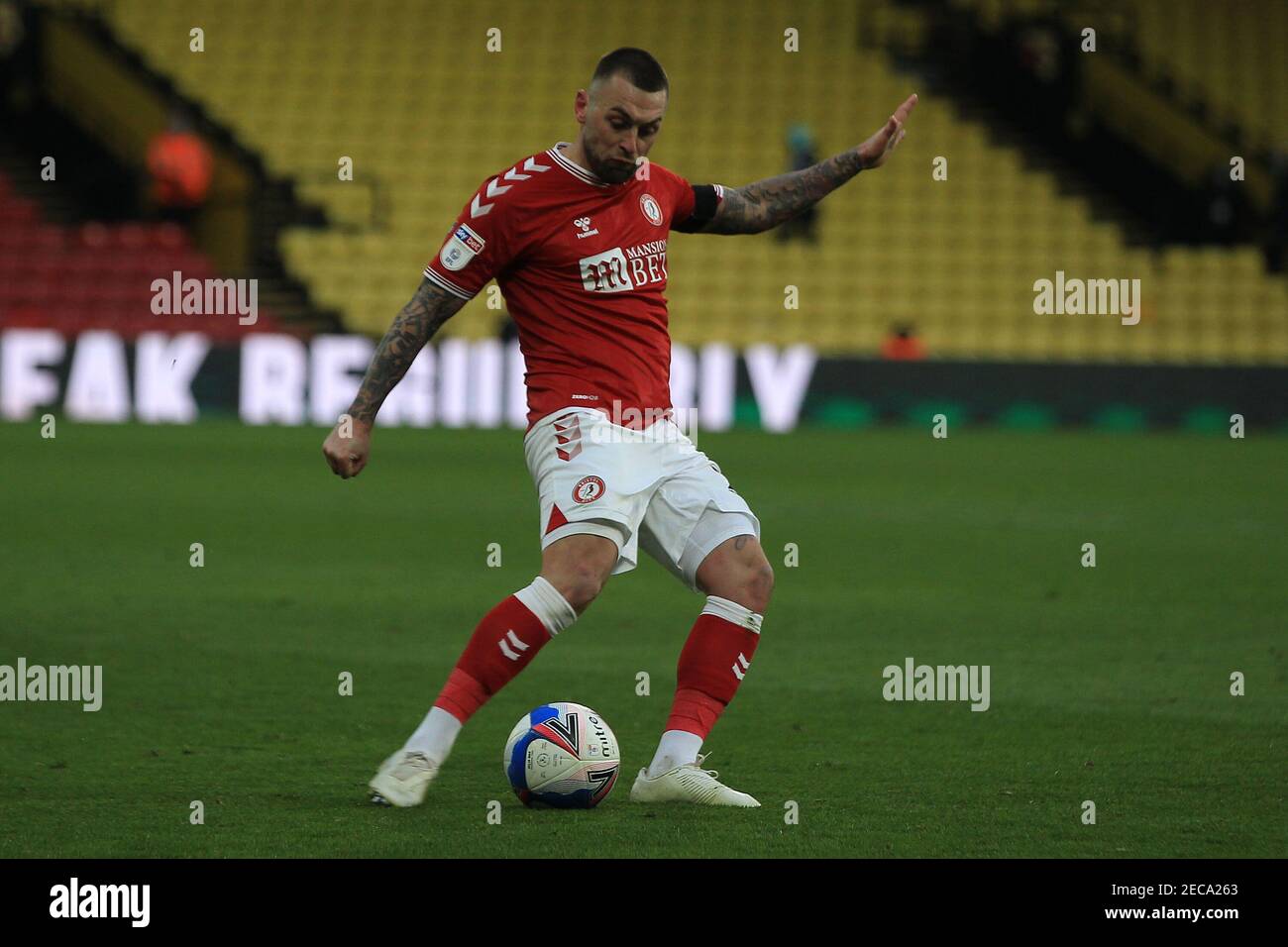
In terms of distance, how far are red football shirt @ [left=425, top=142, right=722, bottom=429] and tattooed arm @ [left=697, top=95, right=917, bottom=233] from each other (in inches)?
13.3

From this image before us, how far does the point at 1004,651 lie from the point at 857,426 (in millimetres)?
14248

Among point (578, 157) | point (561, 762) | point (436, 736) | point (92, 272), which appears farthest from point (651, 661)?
point (92, 272)

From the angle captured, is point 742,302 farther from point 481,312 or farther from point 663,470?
point 663,470

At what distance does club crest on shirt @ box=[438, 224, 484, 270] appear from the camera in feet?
18.3

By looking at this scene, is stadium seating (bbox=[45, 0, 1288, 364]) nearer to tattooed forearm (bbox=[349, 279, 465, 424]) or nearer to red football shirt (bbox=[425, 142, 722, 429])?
red football shirt (bbox=[425, 142, 722, 429])

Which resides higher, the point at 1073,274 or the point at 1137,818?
the point at 1073,274

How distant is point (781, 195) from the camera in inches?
→ 245

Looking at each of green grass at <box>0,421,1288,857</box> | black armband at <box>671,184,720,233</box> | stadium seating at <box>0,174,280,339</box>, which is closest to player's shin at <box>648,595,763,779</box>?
green grass at <box>0,421,1288,857</box>

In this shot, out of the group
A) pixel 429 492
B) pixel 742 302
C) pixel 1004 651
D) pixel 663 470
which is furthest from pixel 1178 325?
pixel 663 470

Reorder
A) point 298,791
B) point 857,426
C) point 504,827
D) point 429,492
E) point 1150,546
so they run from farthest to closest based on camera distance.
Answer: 1. point 857,426
2. point 429,492
3. point 1150,546
4. point 298,791
5. point 504,827

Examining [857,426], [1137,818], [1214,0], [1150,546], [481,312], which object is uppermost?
[1214,0]

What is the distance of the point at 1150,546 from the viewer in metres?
12.6

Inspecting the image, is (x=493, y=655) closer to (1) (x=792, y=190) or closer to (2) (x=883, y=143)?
(1) (x=792, y=190)

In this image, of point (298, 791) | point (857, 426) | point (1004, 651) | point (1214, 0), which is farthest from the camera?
point (1214, 0)
